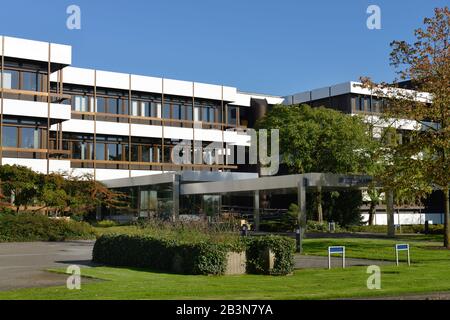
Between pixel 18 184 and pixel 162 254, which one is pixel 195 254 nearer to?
pixel 162 254

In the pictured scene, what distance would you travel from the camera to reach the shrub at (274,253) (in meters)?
20.1

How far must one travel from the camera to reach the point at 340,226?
2008 inches

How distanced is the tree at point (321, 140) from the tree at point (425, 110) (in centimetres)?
1381

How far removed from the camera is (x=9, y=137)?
1933 inches

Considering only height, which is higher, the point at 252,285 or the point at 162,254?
the point at 162,254

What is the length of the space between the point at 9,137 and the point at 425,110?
103ft

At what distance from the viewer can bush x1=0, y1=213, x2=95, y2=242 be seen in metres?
36.0

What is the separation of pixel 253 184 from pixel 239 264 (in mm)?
23254

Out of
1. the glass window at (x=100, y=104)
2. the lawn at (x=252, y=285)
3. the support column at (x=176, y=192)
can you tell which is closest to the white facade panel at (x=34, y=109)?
the glass window at (x=100, y=104)

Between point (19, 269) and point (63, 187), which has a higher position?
point (63, 187)

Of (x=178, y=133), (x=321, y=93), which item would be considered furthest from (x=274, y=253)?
(x=321, y=93)

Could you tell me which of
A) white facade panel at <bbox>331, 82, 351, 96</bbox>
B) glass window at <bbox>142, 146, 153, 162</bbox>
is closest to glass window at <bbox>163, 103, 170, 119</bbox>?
glass window at <bbox>142, 146, 153, 162</bbox>
